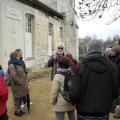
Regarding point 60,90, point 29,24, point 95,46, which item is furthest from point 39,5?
point 95,46

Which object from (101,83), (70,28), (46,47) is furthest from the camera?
(70,28)

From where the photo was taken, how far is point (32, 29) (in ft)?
65.0

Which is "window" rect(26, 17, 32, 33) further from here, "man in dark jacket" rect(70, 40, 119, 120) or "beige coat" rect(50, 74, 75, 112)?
"man in dark jacket" rect(70, 40, 119, 120)

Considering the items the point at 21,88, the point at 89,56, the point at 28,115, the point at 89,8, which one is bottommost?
the point at 28,115

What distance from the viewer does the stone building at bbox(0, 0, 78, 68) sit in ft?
52.3

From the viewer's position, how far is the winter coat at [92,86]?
457 centimetres

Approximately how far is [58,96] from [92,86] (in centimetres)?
149

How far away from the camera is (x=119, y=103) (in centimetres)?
884

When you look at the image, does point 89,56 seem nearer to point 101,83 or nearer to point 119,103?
point 101,83

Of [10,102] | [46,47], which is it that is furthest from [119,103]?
[46,47]

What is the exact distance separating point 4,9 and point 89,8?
5264 millimetres

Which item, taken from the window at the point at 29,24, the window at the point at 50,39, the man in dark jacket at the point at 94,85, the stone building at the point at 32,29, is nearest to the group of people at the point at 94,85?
the man in dark jacket at the point at 94,85

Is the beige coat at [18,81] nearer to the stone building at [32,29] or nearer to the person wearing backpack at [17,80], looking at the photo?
the person wearing backpack at [17,80]

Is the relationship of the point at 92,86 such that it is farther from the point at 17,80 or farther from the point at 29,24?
the point at 29,24
